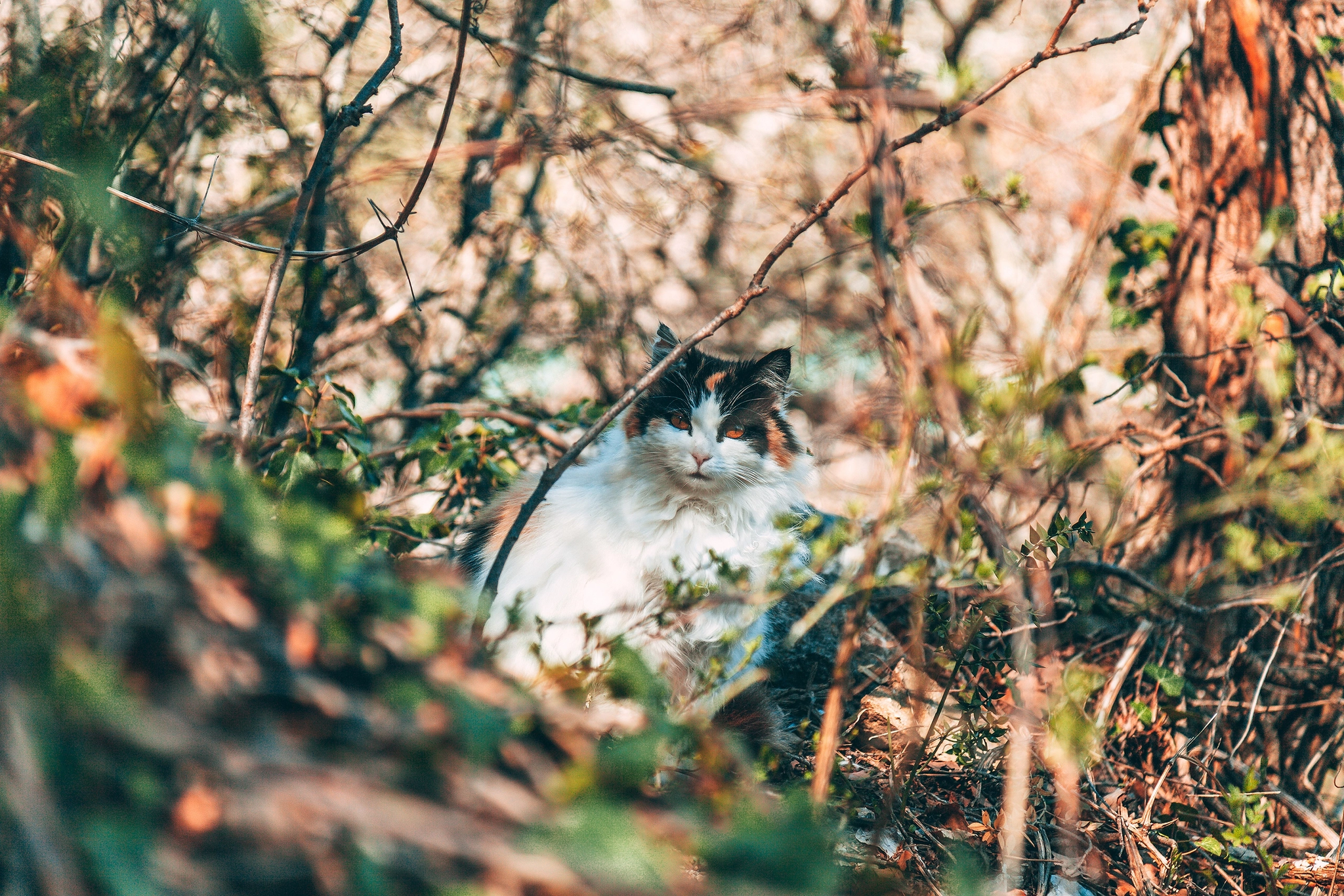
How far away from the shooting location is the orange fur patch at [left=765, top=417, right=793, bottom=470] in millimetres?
2996

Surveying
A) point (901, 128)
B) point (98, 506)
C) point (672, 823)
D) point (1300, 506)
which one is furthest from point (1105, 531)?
point (901, 128)

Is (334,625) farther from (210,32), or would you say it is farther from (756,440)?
(210,32)

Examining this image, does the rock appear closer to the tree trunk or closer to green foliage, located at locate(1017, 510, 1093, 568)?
green foliage, located at locate(1017, 510, 1093, 568)

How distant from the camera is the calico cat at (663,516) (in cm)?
240

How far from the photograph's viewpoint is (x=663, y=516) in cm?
268

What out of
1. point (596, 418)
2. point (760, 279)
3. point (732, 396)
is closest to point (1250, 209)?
point (732, 396)

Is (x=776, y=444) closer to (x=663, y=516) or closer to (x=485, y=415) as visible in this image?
(x=663, y=516)

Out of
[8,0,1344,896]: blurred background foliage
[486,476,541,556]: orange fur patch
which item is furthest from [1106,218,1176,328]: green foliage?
[486,476,541,556]: orange fur patch

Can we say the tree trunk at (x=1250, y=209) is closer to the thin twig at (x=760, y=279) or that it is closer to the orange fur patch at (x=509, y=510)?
the thin twig at (x=760, y=279)

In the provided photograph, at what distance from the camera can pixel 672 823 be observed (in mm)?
991

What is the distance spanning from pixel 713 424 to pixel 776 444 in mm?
297

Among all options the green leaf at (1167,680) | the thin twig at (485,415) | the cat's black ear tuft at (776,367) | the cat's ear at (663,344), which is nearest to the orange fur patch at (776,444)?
the cat's black ear tuft at (776,367)

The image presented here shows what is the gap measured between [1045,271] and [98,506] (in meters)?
6.47

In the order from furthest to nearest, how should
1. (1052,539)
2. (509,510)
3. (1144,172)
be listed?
1. (1144,172)
2. (509,510)
3. (1052,539)
